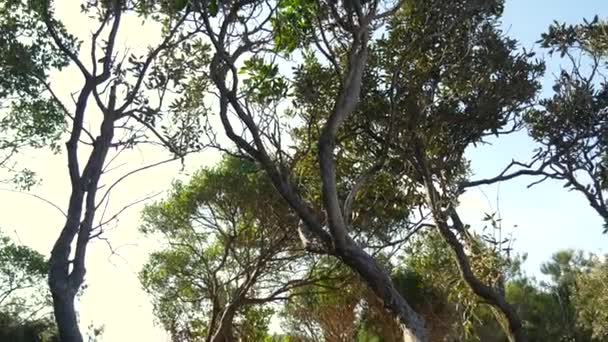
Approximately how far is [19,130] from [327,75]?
3680mm

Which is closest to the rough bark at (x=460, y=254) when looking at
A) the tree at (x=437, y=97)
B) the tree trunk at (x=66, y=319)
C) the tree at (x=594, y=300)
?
the tree at (x=437, y=97)

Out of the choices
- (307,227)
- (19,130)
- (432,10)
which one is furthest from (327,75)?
(19,130)

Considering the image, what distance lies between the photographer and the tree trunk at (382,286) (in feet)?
21.1

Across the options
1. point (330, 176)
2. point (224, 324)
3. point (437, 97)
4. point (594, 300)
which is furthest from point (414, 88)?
point (594, 300)

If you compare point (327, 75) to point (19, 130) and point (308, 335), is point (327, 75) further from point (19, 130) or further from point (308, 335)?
point (308, 335)

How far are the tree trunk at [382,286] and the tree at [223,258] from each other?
7.47 metres

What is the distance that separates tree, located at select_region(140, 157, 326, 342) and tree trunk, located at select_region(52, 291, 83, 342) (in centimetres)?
715

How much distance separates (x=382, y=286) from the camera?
254 inches

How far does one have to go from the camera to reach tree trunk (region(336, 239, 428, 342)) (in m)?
6.43

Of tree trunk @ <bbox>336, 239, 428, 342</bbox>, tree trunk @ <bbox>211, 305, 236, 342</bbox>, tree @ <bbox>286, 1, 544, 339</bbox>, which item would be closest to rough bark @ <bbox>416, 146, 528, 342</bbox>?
tree @ <bbox>286, 1, 544, 339</bbox>

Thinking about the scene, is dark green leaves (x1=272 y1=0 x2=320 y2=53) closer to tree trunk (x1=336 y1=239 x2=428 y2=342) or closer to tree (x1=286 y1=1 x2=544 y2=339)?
tree (x1=286 y1=1 x2=544 y2=339)

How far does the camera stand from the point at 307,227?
6848 mm

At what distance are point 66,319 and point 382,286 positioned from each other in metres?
2.52

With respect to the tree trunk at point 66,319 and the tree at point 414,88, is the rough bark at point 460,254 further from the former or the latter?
the tree trunk at point 66,319
